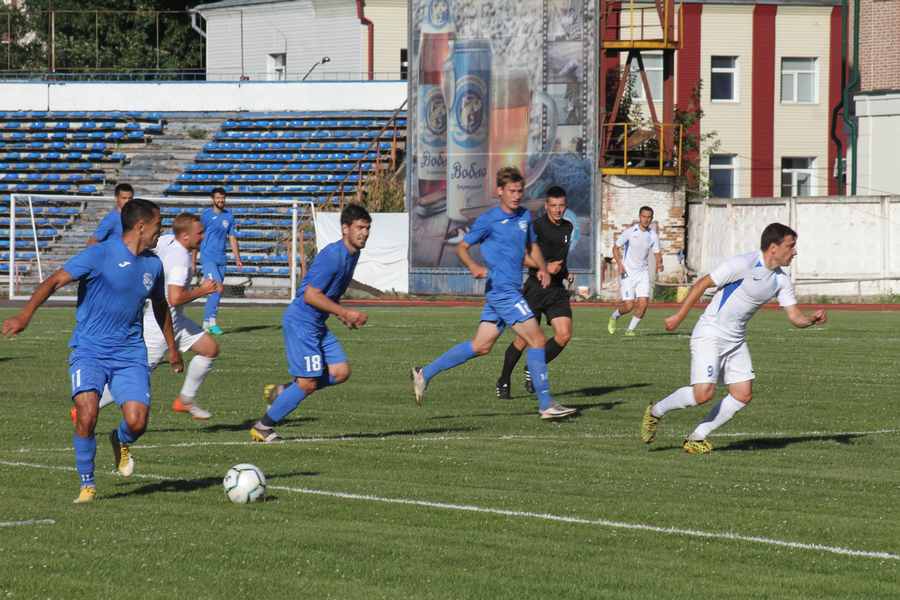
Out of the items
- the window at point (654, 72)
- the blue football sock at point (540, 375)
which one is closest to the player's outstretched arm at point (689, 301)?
the blue football sock at point (540, 375)

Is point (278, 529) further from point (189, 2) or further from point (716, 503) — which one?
point (189, 2)

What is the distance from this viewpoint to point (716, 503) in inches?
391

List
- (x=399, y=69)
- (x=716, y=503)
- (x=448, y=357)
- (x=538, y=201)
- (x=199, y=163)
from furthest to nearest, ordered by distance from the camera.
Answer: (x=399, y=69), (x=199, y=163), (x=538, y=201), (x=448, y=357), (x=716, y=503)

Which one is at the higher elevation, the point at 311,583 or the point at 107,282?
the point at 107,282

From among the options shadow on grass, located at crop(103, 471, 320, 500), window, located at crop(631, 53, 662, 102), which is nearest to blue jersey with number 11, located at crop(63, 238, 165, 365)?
shadow on grass, located at crop(103, 471, 320, 500)

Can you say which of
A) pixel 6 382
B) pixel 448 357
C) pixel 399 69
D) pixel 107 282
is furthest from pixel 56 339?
pixel 399 69

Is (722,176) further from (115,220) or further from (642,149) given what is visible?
(115,220)

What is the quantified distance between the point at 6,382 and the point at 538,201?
78.5 feet

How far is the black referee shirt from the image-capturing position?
16.7m

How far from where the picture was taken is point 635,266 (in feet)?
86.6

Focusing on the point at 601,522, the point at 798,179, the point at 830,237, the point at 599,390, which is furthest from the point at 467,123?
the point at 601,522

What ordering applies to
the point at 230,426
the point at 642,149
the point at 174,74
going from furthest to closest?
1. the point at 174,74
2. the point at 642,149
3. the point at 230,426

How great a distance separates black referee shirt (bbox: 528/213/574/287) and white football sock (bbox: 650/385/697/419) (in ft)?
13.6

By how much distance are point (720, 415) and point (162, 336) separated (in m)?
5.17
